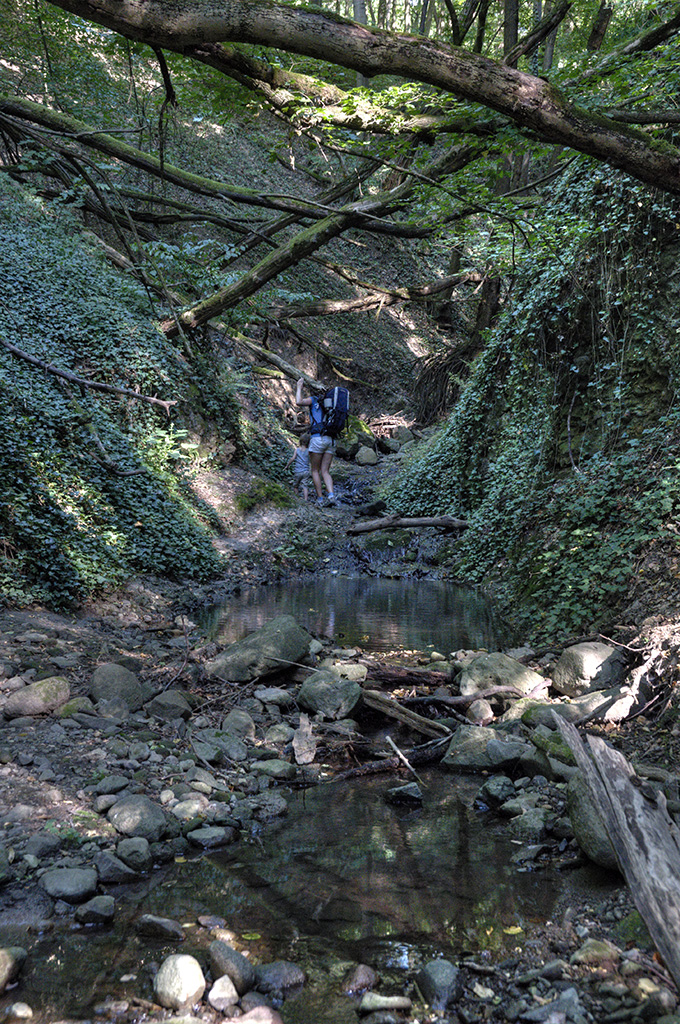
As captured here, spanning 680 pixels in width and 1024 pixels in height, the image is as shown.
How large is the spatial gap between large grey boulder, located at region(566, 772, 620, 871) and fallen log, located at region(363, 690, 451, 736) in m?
1.64

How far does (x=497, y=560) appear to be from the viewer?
9.92 meters

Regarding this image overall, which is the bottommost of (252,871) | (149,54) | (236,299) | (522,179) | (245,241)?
(252,871)

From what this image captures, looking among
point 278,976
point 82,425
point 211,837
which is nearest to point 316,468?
point 82,425

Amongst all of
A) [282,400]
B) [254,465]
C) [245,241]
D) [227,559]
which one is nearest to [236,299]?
[245,241]

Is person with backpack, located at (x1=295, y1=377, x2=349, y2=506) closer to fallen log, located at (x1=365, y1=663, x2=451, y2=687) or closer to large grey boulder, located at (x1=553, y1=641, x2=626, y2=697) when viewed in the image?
A: fallen log, located at (x1=365, y1=663, x2=451, y2=687)

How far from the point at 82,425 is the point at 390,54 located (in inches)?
237

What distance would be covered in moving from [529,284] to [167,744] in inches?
368

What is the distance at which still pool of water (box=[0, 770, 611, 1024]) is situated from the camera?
256cm

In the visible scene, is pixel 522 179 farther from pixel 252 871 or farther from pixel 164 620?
pixel 252 871

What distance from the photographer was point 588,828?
3287 mm

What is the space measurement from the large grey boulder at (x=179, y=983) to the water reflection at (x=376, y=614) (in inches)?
180

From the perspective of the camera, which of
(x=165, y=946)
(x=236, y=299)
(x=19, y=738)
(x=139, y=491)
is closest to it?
(x=165, y=946)

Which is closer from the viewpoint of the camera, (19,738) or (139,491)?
(19,738)

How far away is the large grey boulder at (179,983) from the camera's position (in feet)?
7.95
